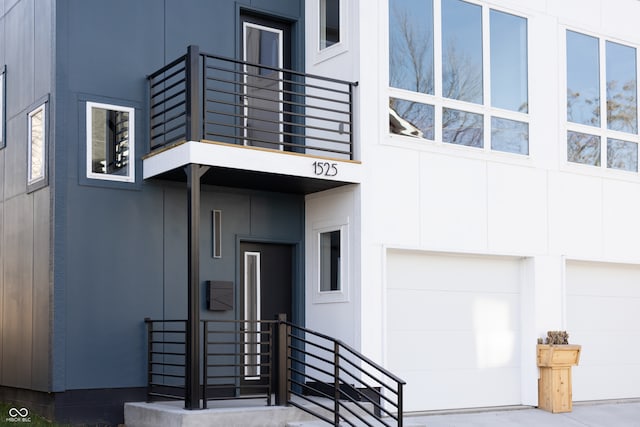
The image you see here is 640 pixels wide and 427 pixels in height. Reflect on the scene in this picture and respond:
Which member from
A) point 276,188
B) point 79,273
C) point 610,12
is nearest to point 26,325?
point 79,273

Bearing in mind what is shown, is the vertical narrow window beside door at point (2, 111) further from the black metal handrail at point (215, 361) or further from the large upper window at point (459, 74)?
the large upper window at point (459, 74)

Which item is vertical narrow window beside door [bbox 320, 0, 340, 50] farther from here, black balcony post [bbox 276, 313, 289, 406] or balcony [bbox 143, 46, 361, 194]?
black balcony post [bbox 276, 313, 289, 406]

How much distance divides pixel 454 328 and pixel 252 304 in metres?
2.86

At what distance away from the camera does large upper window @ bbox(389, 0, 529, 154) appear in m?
12.9

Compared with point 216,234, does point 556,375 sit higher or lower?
lower

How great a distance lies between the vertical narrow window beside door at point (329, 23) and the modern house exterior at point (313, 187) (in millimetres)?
34

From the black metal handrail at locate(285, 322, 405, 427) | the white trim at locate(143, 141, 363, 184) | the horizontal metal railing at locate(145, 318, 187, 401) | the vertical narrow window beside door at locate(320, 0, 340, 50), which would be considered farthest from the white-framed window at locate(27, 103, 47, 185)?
the vertical narrow window beside door at locate(320, 0, 340, 50)

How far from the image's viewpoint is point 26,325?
12008 mm

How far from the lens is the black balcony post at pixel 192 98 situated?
10.9 metres

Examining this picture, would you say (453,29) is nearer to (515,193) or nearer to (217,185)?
(515,193)

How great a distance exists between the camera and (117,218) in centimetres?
1170

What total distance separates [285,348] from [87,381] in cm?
238

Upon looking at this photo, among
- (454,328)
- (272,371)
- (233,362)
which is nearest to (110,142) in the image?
(233,362)

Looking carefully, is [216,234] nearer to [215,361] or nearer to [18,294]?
[215,361]
